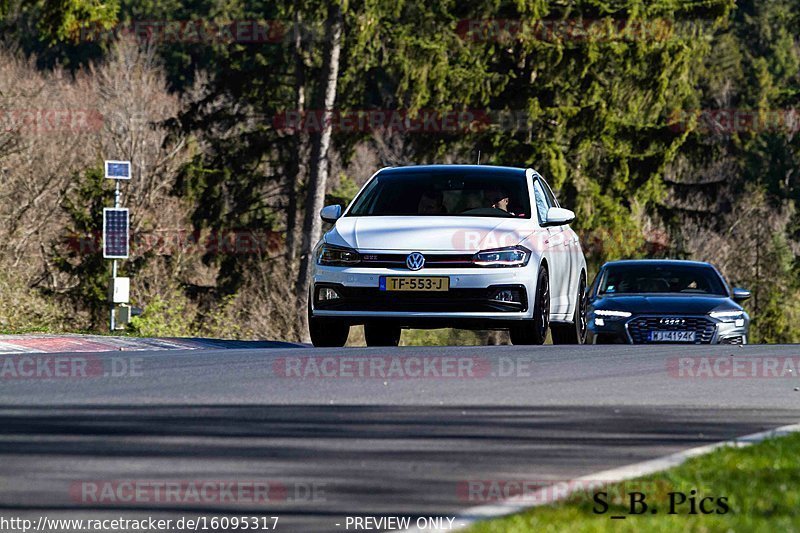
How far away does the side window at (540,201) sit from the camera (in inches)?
643

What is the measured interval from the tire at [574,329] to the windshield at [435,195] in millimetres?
2014

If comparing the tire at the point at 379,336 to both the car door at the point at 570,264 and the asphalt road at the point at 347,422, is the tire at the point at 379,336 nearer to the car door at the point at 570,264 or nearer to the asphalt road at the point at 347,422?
the car door at the point at 570,264

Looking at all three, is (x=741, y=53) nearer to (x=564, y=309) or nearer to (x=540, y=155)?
(x=540, y=155)

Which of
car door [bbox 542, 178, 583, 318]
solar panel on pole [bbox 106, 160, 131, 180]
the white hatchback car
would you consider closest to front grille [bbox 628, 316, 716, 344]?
car door [bbox 542, 178, 583, 318]

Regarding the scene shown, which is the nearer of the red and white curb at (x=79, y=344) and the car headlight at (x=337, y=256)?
the car headlight at (x=337, y=256)

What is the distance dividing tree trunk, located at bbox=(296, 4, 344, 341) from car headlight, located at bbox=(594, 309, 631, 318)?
72.1 ft

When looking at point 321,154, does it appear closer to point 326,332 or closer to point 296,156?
point 296,156

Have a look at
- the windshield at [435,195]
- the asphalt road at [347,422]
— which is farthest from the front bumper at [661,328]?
the asphalt road at [347,422]

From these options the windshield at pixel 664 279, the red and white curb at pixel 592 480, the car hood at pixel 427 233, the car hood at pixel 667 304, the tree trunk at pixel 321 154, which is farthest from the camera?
the tree trunk at pixel 321 154

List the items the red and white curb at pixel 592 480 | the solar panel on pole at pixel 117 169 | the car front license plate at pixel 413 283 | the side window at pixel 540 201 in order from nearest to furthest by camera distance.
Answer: the red and white curb at pixel 592 480
the car front license plate at pixel 413 283
the side window at pixel 540 201
the solar panel on pole at pixel 117 169

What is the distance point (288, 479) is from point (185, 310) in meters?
36.9

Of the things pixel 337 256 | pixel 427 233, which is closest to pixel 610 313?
pixel 427 233

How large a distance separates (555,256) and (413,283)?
7.17ft

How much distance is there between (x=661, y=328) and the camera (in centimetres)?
1928
